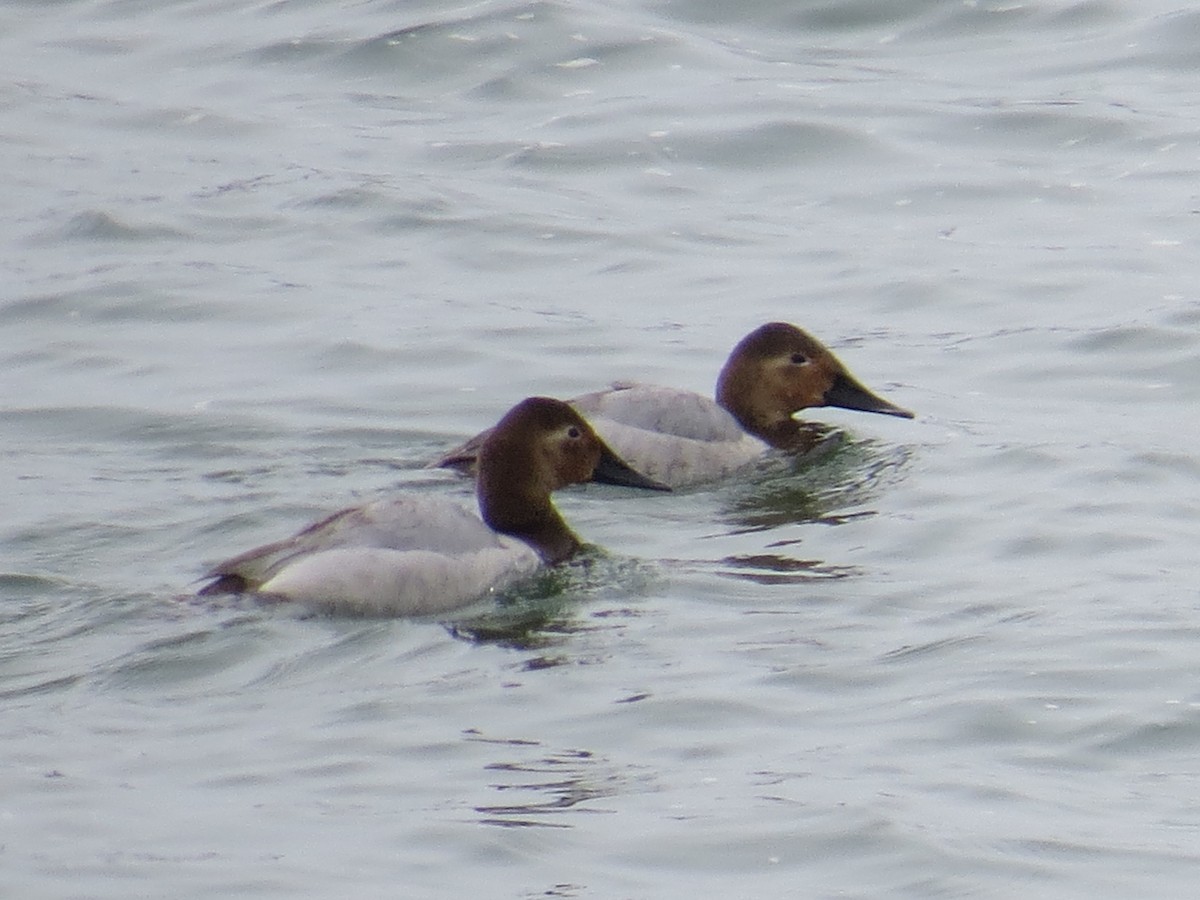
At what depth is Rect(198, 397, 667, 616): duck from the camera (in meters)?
8.29

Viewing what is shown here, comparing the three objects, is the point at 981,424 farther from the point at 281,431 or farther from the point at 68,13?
the point at 68,13

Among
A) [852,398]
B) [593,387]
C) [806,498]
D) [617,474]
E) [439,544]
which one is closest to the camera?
[439,544]

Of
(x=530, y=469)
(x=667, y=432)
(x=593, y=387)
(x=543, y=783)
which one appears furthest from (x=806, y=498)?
(x=543, y=783)

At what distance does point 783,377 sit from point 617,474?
171cm

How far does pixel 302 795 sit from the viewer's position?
652 cm

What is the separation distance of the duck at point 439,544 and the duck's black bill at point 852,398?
2.04 meters

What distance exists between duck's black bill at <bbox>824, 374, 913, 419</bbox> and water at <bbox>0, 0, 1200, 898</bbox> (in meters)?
0.17

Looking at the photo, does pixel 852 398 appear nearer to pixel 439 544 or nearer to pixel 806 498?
pixel 806 498

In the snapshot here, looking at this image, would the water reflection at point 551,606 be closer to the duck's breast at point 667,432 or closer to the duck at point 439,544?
the duck at point 439,544

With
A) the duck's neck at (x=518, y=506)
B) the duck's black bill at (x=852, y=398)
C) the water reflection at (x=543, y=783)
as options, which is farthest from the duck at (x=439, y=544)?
the duck's black bill at (x=852, y=398)

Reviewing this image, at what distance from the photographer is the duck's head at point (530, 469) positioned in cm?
924

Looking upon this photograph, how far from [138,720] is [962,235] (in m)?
8.01

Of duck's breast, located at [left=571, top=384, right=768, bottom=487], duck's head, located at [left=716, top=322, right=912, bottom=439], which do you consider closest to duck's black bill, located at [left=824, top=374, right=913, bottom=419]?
duck's head, located at [left=716, top=322, right=912, bottom=439]

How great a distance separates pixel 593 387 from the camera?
464 inches
